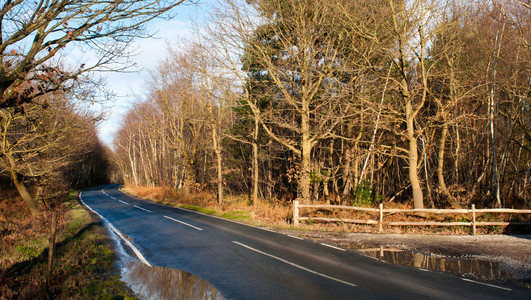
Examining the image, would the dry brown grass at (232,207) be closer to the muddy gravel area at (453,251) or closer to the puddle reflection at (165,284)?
the muddy gravel area at (453,251)

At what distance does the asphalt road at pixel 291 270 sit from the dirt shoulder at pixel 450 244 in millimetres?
1291

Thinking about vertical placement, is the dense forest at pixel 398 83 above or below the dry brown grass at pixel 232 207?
above

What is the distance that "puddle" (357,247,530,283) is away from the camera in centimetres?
833

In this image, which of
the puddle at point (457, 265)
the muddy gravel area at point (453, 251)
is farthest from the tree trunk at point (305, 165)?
the puddle at point (457, 265)

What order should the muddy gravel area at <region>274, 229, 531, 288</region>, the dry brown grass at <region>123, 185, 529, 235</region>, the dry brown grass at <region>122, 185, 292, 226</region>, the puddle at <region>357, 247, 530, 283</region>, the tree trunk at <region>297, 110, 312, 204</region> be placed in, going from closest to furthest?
the puddle at <region>357, 247, 530, 283</region> → the muddy gravel area at <region>274, 229, 531, 288</region> → the dry brown grass at <region>123, 185, 529, 235</region> → the dry brown grass at <region>122, 185, 292, 226</region> → the tree trunk at <region>297, 110, 312, 204</region>

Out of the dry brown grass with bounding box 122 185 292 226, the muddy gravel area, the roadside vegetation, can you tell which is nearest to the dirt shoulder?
the muddy gravel area

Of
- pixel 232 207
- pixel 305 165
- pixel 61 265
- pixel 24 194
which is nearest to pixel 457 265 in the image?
pixel 61 265

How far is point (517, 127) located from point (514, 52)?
490cm

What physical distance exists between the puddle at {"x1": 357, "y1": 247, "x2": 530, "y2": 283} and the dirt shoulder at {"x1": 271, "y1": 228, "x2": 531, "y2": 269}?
48cm

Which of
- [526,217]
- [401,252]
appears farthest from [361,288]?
[526,217]

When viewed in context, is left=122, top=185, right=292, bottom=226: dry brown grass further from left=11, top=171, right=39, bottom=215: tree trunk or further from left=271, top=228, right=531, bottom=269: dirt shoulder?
left=11, top=171, right=39, bottom=215: tree trunk

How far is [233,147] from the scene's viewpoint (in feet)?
101

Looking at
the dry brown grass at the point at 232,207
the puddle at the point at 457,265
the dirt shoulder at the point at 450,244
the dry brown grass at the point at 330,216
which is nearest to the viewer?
the puddle at the point at 457,265

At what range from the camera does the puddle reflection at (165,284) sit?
6996mm
